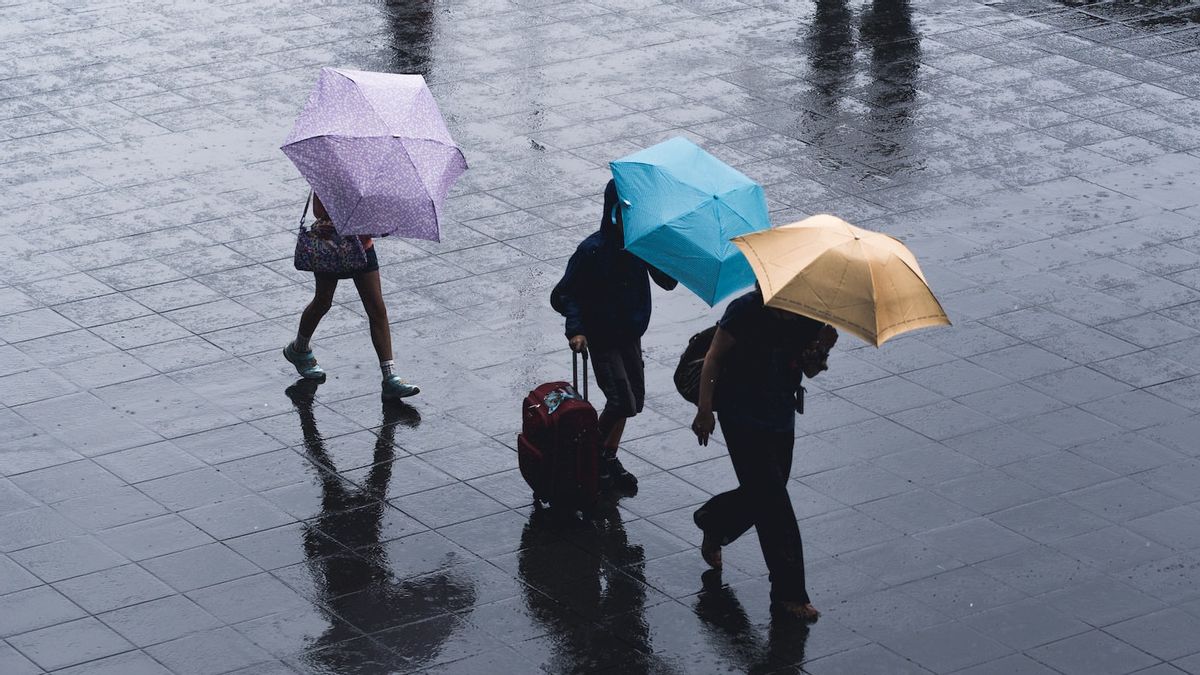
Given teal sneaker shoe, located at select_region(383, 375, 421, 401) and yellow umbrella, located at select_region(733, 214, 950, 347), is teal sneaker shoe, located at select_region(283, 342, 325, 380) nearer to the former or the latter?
teal sneaker shoe, located at select_region(383, 375, 421, 401)

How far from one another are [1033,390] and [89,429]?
5364 mm

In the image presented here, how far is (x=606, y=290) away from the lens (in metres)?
9.04

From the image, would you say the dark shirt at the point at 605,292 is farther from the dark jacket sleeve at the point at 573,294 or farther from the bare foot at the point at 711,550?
the bare foot at the point at 711,550

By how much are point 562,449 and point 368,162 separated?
1.86 metres

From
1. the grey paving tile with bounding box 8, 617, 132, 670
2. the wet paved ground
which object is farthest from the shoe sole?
the grey paving tile with bounding box 8, 617, 132, 670

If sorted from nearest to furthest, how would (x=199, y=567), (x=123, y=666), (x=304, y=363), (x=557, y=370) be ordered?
(x=123, y=666), (x=199, y=567), (x=304, y=363), (x=557, y=370)

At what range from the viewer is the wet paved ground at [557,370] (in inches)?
327

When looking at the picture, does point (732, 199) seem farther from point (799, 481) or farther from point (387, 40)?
point (387, 40)

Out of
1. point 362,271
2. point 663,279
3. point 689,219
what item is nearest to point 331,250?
point 362,271

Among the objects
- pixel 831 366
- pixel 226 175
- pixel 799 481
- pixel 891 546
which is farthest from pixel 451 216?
pixel 891 546

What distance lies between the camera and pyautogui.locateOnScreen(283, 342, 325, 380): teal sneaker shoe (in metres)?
10.7

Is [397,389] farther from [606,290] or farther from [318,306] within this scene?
[606,290]

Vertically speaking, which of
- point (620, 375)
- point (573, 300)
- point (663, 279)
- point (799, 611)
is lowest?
point (799, 611)

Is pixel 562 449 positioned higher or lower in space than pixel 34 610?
higher
